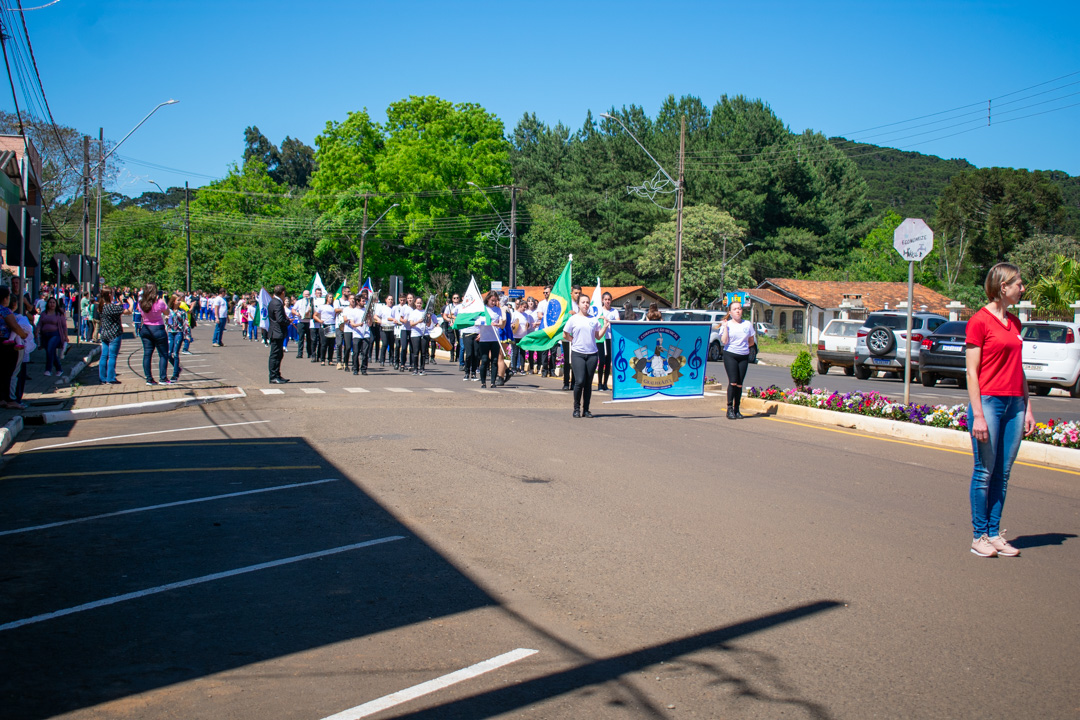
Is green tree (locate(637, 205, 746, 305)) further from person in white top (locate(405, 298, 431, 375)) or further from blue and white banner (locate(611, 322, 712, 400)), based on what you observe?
blue and white banner (locate(611, 322, 712, 400))

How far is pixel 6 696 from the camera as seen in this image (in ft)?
12.5

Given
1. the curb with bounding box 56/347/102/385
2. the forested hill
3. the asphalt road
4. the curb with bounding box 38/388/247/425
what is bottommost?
the asphalt road

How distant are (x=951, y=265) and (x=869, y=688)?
8683 cm

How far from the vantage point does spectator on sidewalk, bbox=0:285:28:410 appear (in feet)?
43.9

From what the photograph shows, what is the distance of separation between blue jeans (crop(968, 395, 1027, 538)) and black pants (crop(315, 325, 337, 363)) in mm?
19866

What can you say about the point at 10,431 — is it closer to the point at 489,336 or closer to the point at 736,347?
the point at 489,336

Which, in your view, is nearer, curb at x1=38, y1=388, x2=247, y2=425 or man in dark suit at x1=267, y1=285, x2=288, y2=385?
curb at x1=38, y1=388, x2=247, y2=425

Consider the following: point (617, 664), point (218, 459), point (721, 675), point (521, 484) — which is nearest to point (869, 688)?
point (721, 675)

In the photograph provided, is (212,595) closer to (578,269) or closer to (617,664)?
(617,664)

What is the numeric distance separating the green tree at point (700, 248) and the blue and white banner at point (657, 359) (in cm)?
5037

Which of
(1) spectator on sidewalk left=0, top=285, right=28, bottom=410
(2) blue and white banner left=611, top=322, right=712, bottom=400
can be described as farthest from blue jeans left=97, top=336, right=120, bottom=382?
(2) blue and white banner left=611, top=322, right=712, bottom=400

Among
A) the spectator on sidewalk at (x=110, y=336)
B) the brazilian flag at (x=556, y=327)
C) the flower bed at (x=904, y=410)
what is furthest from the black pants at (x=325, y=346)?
the flower bed at (x=904, y=410)

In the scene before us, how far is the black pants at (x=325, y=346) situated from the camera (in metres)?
24.2

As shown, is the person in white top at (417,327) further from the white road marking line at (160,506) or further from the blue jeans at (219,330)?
the blue jeans at (219,330)
